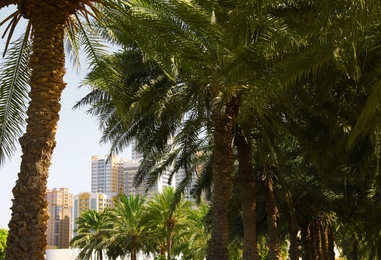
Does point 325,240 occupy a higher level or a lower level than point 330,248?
higher

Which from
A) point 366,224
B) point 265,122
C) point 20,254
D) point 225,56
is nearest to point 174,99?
point 265,122

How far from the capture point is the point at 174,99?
1619cm

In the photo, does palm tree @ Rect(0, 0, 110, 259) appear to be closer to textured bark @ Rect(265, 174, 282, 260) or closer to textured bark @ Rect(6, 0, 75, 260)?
textured bark @ Rect(6, 0, 75, 260)

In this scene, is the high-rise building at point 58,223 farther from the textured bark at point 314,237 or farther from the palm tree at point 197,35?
the palm tree at point 197,35

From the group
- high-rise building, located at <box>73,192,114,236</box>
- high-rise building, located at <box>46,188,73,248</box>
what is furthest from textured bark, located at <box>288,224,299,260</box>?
high-rise building, located at <box>46,188,73,248</box>

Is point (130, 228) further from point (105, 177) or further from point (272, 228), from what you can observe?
point (105, 177)

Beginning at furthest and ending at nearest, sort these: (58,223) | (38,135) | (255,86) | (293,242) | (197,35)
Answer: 1. (58,223)
2. (293,242)
3. (197,35)
4. (255,86)
5. (38,135)

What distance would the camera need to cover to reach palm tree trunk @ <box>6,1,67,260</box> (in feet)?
29.3

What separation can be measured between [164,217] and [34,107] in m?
39.0

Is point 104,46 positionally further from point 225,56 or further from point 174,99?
point 174,99

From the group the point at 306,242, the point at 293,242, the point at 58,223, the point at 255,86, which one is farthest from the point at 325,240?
the point at 58,223

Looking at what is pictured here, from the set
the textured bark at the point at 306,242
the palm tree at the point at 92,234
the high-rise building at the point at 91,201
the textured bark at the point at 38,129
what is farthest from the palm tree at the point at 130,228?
the high-rise building at the point at 91,201

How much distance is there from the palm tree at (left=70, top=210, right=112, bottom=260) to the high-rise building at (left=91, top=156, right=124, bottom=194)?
254ft

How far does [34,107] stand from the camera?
976 cm
